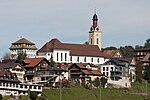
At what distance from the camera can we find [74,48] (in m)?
99.1

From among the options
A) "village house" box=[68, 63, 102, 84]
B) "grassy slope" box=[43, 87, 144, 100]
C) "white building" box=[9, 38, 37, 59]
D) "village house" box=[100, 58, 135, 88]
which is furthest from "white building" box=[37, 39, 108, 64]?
"grassy slope" box=[43, 87, 144, 100]

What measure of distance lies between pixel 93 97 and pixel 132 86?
1677 cm

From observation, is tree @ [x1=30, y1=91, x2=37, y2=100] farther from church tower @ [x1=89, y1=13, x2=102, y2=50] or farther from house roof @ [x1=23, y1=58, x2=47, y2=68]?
church tower @ [x1=89, y1=13, x2=102, y2=50]

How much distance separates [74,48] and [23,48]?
384 inches

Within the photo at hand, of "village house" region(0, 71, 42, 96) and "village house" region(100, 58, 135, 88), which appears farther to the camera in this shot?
"village house" region(100, 58, 135, 88)

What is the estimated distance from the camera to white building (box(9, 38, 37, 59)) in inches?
3841

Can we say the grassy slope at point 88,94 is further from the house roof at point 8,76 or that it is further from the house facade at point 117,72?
the house facade at point 117,72

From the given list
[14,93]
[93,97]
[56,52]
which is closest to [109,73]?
[56,52]

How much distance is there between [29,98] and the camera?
6494 cm

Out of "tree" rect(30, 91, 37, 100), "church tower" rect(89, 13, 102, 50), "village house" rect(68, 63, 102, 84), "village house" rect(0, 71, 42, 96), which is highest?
"church tower" rect(89, 13, 102, 50)

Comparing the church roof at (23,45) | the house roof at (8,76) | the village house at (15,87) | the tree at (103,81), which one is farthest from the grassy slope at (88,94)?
the church roof at (23,45)

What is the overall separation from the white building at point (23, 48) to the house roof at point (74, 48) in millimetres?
2500

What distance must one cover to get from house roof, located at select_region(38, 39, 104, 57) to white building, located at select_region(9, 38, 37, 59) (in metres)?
2.50

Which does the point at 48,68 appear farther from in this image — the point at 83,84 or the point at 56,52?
the point at 56,52
